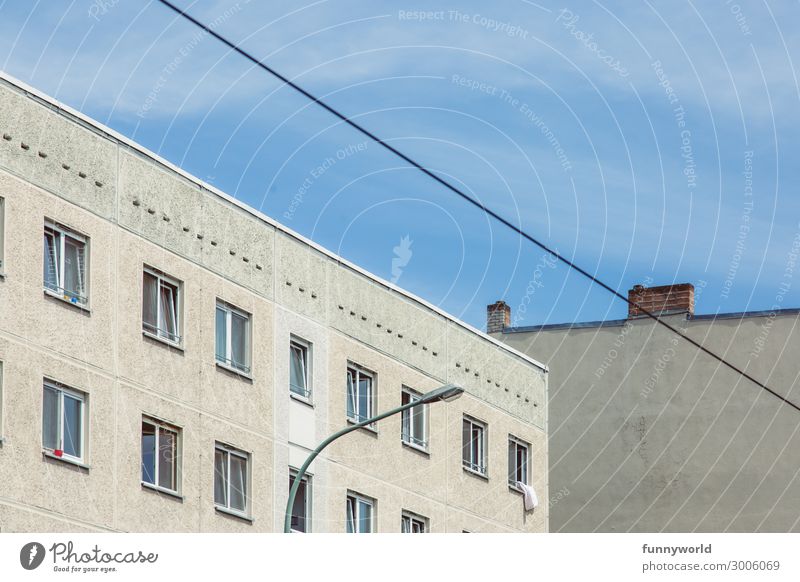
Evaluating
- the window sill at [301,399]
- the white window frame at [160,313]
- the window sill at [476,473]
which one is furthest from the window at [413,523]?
the white window frame at [160,313]

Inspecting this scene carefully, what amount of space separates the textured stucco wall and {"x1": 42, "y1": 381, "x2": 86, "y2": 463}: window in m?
25.9

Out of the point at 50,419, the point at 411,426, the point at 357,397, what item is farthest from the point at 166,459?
the point at 411,426

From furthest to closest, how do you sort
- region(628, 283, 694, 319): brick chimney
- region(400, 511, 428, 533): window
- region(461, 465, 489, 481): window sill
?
region(628, 283, 694, 319): brick chimney < region(461, 465, 489, 481): window sill < region(400, 511, 428, 533): window

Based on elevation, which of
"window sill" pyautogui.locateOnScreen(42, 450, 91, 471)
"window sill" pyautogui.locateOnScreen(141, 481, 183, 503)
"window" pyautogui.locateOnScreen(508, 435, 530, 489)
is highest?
"window" pyautogui.locateOnScreen(508, 435, 530, 489)

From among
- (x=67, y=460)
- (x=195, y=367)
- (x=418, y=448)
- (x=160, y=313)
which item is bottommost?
(x=67, y=460)

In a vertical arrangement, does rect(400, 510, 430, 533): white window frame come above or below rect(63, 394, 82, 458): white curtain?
above

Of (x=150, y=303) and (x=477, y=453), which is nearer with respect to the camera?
(x=150, y=303)

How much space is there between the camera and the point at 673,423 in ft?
187

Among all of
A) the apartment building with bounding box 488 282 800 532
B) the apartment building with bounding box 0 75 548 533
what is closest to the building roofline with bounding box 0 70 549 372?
the apartment building with bounding box 0 75 548 533

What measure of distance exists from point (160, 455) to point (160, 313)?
2793 millimetres

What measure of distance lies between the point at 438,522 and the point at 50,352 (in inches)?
570

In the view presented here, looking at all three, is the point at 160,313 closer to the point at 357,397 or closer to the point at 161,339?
the point at 161,339

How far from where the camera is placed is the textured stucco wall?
55406 mm

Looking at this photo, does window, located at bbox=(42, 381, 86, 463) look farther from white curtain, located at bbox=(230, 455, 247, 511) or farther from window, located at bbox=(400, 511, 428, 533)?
window, located at bbox=(400, 511, 428, 533)
